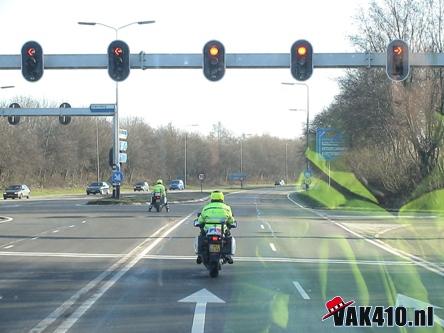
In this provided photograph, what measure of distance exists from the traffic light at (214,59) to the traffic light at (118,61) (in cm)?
245

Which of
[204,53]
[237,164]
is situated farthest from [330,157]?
[237,164]

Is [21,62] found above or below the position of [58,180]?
above

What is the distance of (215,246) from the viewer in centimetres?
1300

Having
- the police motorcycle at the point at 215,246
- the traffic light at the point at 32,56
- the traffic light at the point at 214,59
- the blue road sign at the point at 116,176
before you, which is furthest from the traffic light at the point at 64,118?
the police motorcycle at the point at 215,246

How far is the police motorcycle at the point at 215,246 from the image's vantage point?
12977 mm

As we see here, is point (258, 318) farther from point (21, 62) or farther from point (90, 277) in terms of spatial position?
point (21, 62)

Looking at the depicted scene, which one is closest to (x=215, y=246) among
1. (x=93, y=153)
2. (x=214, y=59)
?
(x=214, y=59)

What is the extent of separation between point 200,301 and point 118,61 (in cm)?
1254

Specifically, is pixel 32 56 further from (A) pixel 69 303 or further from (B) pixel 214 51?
(A) pixel 69 303

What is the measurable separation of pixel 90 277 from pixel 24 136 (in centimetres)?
7907

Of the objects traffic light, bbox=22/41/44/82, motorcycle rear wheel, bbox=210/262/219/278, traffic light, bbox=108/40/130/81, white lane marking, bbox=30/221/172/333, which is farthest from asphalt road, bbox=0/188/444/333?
traffic light, bbox=22/41/44/82

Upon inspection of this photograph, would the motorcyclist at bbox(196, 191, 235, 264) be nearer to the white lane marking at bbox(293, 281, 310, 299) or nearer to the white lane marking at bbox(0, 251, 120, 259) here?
the white lane marking at bbox(293, 281, 310, 299)

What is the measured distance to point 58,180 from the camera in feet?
317

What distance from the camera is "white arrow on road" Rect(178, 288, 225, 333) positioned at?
8.55m
